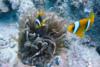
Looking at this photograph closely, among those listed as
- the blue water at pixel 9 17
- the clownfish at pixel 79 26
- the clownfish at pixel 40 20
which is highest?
the clownfish at pixel 79 26

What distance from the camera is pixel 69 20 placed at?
5965 millimetres

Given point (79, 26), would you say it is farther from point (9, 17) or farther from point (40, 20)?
point (9, 17)

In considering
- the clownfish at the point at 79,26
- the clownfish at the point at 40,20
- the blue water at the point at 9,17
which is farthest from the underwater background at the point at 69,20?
the clownfish at the point at 79,26

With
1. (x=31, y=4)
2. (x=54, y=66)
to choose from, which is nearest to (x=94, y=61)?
(x=54, y=66)

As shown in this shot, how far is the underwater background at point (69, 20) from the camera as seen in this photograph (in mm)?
4478

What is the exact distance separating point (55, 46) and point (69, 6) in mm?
2462

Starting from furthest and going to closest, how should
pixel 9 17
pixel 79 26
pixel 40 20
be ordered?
pixel 9 17 < pixel 40 20 < pixel 79 26

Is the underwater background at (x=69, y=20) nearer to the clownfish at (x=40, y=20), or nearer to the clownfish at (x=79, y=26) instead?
the clownfish at (x=40, y=20)

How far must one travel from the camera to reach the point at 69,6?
608 centimetres

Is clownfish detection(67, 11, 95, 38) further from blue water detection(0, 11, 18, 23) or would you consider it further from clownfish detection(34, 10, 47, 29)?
blue water detection(0, 11, 18, 23)

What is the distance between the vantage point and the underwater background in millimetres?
4478

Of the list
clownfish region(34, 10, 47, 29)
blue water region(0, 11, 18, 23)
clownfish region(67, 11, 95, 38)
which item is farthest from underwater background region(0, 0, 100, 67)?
clownfish region(67, 11, 95, 38)

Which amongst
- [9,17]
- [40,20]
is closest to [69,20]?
[9,17]

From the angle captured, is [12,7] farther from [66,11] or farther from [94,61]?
[94,61]
